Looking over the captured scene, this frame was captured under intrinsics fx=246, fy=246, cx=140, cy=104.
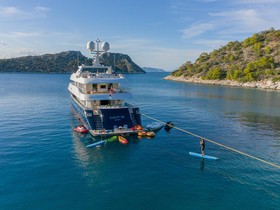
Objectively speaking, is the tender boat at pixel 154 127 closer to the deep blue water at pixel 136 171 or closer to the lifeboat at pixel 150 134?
the deep blue water at pixel 136 171

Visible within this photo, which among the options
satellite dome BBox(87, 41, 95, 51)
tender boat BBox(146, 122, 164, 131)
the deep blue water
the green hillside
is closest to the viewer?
the deep blue water

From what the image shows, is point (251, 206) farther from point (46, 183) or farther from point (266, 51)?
point (266, 51)

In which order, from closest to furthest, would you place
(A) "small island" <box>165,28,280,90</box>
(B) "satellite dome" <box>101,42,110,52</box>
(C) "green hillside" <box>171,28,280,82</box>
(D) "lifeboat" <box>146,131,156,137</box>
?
(D) "lifeboat" <box>146,131,156,137</box> → (B) "satellite dome" <box>101,42,110,52</box> → (A) "small island" <box>165,28,280,90</box> → (C) "green hillside" <box>171,28,280,82</box>

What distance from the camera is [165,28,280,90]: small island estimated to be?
444 ft

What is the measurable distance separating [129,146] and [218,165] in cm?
1238

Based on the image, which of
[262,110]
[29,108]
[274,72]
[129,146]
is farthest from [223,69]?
[129,146]

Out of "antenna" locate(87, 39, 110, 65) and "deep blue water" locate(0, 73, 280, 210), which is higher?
"antenna" locate(87, 39, 110, 65)

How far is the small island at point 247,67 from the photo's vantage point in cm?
13525

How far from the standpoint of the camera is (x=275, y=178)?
2539 centimetres

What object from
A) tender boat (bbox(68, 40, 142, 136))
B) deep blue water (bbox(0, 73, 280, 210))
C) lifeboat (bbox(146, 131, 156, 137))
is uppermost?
tender boat (bbox(68, 40, 142, 136))

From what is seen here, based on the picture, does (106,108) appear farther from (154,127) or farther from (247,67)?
(247,67)

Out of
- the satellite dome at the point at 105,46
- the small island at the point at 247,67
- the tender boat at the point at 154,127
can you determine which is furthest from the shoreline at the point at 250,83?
the satellite dome at the point at 105,46

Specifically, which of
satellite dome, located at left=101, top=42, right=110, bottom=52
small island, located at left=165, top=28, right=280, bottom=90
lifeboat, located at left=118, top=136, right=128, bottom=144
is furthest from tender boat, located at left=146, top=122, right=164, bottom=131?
small island, located at left=165, top=28, right=280, bottom=90

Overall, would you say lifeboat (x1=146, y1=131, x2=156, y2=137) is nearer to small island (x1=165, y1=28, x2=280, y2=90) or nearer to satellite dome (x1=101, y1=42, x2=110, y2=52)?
satellite dome (x1=101, y1=42, x2=110, y2=52)
